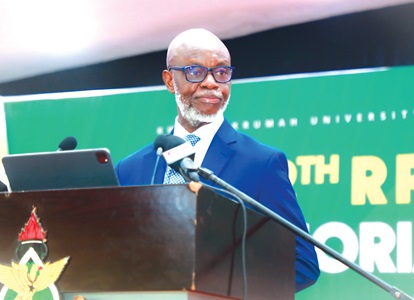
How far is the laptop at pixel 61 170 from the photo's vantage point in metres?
2.02

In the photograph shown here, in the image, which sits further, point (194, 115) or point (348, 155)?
point (348, 155)

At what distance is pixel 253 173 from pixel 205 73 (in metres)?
0.35

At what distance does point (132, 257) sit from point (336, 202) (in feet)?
6.48

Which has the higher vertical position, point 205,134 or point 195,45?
point 195,45

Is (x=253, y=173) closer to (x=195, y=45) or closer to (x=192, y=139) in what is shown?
(x=192, y=139)

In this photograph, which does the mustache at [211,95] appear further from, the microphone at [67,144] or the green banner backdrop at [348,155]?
the green banner backdrop at [348,155]

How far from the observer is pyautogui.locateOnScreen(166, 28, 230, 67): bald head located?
2646mm

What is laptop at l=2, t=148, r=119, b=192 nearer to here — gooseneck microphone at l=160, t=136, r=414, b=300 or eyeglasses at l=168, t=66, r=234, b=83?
gooseneck microphone at l=160, t=136, r=414, b=300

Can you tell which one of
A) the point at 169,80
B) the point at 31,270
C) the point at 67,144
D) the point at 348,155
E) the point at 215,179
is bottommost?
the point at 31,270

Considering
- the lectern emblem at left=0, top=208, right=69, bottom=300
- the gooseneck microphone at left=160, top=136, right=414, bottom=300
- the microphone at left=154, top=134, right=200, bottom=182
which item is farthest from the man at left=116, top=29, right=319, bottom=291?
the lectern emblem at left=0, top=208, right=69, bottom=300

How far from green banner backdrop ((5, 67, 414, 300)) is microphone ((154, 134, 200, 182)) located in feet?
5.69

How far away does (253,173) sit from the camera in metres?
2.46

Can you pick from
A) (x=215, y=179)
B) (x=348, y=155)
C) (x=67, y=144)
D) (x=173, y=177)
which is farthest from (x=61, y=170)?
(x=348, y=155)

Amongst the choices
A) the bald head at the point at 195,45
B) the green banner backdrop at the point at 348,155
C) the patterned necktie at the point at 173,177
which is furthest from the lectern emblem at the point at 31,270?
the green banner backdrop at the point at 348,155
